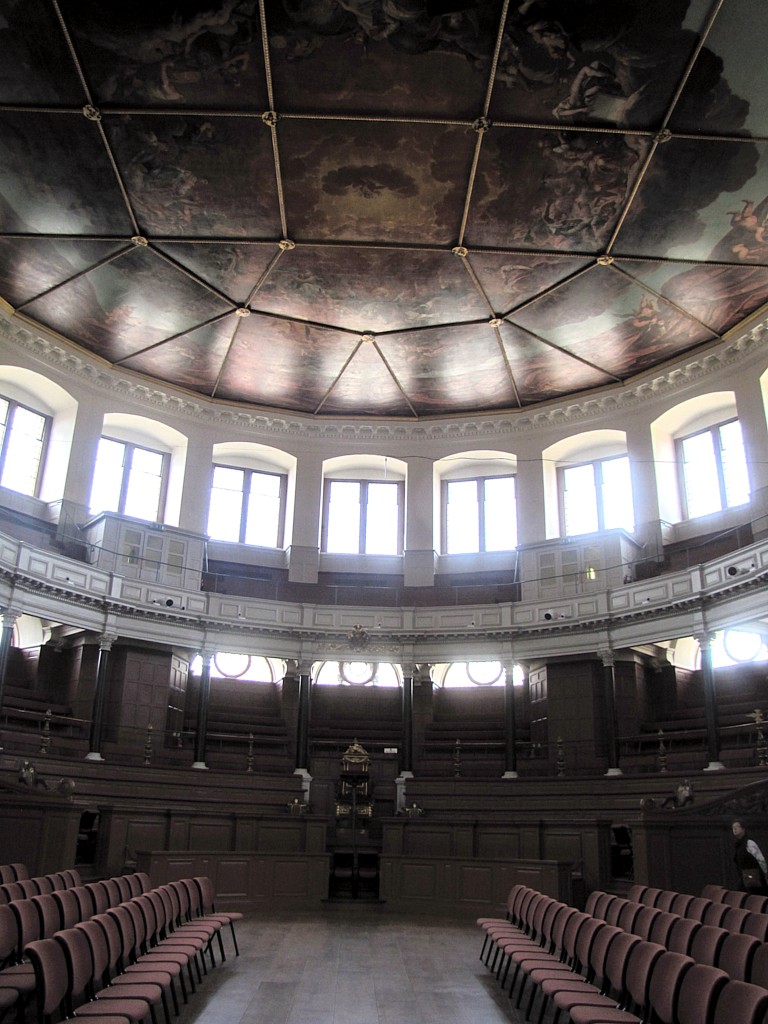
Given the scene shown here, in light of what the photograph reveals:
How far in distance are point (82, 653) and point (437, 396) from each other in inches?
449

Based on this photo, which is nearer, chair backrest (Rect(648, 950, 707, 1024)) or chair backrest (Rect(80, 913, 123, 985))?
chair backrest (Rect(648, 950, 707, 1024))

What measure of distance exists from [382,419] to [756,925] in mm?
19670

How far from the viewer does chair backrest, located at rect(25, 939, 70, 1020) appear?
528 centimetres

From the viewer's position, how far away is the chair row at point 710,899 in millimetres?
8219

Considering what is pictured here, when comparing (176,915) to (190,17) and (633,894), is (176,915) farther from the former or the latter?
(190,17)

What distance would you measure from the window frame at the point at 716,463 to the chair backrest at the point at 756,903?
13.7 meters

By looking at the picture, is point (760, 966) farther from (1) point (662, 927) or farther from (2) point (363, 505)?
(2) point (363, 505)

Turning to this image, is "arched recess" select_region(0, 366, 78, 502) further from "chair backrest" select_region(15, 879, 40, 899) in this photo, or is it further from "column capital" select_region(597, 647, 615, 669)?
"chair backrest" select_region(15, 879, 40, 899)

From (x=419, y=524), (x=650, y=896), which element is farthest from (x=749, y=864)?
(x=419, y=524)

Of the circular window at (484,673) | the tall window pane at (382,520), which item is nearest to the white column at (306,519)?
the tall window pane at (382,520)

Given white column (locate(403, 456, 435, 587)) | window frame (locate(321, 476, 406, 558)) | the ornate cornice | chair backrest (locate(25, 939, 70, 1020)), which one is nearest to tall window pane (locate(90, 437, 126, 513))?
the ornate cornice

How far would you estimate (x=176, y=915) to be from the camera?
9797mm

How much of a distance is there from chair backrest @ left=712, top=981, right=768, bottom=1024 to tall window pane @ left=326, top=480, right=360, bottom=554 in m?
20.7

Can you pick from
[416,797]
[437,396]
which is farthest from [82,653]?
[437,396]
